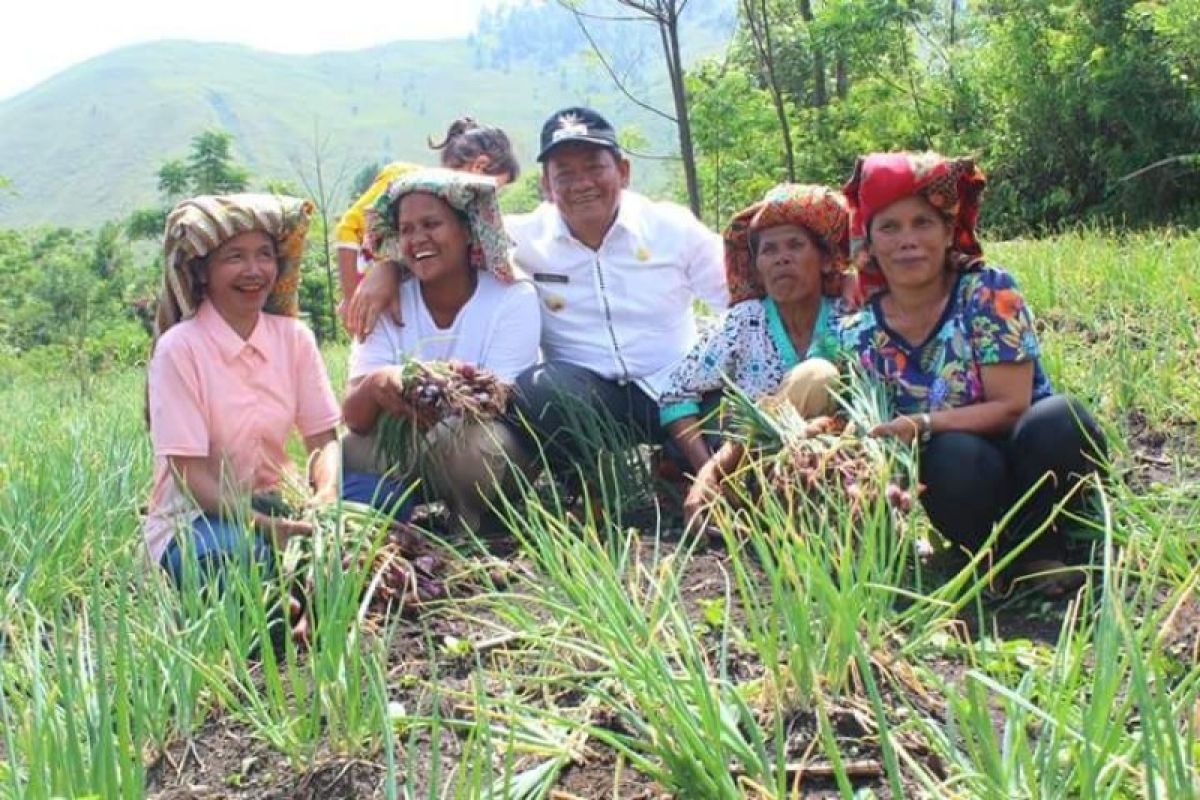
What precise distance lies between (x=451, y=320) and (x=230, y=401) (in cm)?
83

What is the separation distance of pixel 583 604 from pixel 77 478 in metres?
1.65

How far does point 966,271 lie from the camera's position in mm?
2580

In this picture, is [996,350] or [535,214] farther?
[535,214]

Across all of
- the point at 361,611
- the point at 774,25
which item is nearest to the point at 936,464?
the point at 361,611

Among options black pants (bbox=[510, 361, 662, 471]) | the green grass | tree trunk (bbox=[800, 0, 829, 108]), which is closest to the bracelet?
the green grass

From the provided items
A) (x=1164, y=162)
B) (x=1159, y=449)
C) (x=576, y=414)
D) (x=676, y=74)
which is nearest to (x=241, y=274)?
(x=576, y=414)

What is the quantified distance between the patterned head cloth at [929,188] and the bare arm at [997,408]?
27 cm

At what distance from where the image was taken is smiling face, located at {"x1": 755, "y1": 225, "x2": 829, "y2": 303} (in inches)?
116

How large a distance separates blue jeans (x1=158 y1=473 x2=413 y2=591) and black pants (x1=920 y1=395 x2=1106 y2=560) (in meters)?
1.16

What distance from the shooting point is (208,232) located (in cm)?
270

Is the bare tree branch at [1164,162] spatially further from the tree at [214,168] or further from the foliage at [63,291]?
the tree at [214,168]

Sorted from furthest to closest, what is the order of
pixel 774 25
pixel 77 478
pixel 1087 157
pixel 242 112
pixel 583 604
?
pixel 242 112 < pixel 774 25 < pixel 1087 157 < pixel 77 478 < pixel 583 604

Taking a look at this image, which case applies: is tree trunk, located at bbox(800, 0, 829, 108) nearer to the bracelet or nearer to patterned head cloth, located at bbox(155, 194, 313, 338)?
patterned head cloth, located at bbox(155, 194, 313, 338)

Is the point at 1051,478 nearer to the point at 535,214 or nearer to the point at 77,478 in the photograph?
the point at 535,214
